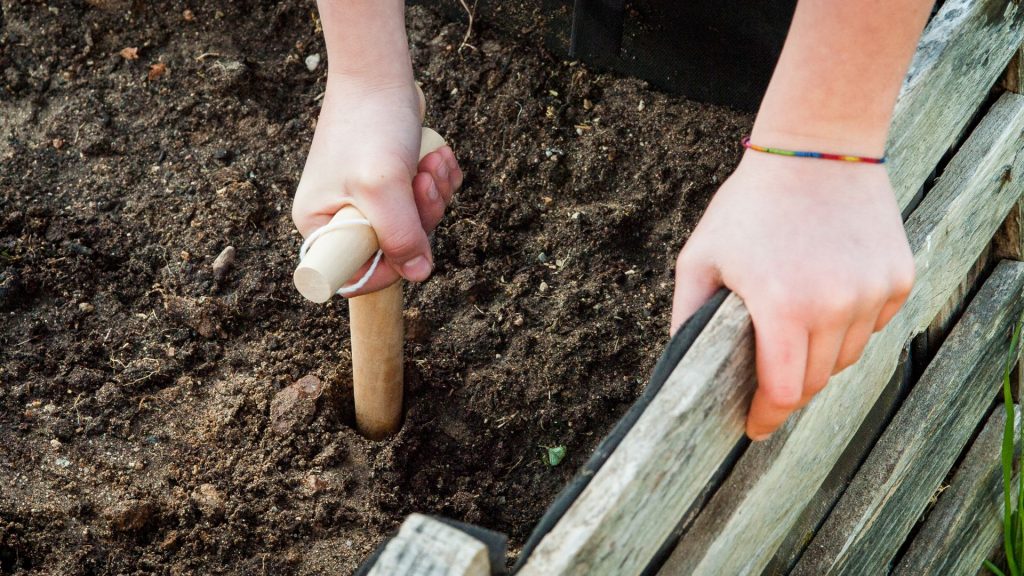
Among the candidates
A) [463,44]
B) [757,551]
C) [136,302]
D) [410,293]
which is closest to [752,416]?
[757,551]

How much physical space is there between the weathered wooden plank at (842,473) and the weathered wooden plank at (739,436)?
0.12m

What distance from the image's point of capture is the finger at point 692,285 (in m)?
1.02

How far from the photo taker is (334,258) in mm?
1253

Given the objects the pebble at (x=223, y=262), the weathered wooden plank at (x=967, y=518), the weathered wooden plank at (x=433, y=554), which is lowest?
the weathered wooden plank at (x=967, y=518)

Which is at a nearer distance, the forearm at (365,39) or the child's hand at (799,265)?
the child's hand at (799,265)

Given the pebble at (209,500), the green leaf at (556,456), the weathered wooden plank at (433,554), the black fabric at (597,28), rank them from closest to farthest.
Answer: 1. the weathered wooden plank at (433,554)
2. the pebble at (209,500)
3. the green leaf at (556,456)
4. the black fabric at (597,28)

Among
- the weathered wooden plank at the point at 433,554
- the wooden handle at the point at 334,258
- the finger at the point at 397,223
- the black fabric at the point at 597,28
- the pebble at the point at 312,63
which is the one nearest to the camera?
the weathered wooden plank at the point at 433,554

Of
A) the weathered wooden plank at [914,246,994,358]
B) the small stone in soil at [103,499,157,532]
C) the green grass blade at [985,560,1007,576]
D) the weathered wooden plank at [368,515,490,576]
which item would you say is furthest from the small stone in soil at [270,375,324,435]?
the green grass blade at [985,560,1007,576]

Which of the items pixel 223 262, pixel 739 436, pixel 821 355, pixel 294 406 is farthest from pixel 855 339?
pixel 223 262

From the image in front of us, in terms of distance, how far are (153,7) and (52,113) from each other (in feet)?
1.28

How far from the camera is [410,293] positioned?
196cm

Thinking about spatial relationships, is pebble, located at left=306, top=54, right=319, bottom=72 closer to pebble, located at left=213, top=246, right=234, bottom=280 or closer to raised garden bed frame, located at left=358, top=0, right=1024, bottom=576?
pebble, located at left=213, top=246, right=234, bottom=280

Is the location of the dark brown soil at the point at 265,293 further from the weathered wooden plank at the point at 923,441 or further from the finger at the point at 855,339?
the finger at the point at 855,339

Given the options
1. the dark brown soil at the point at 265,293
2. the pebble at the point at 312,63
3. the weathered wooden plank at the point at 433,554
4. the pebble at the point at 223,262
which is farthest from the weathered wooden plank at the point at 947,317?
the pebble at the point at 312,63
